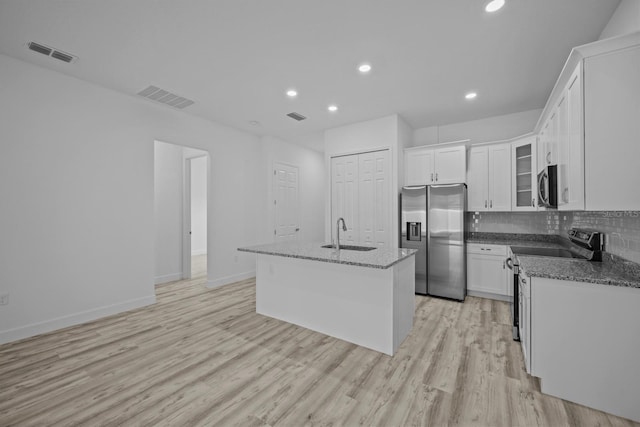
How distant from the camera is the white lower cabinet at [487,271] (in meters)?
3.95

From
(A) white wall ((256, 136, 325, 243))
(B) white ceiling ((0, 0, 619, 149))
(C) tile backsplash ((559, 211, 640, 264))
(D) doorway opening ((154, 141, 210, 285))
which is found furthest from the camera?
(A) white wall ((256, 136, 325, 243))

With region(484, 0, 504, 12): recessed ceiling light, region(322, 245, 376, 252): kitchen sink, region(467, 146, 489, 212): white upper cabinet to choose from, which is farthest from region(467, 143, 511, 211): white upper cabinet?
region(484, 0, 504, 12): recessed ceiling light

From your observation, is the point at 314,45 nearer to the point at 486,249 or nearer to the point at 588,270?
the point at 588,270

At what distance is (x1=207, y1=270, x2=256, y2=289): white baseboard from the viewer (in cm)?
476

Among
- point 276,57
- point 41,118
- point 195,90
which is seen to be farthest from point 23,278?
point 276,57

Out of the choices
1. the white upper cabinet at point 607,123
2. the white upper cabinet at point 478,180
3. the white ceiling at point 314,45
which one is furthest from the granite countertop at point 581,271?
the white upper cabinet at point 478,180

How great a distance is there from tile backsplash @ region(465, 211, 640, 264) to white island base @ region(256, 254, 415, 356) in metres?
1.61

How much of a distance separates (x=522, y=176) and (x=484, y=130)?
1.08 meters

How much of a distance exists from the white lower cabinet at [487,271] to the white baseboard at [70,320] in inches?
187

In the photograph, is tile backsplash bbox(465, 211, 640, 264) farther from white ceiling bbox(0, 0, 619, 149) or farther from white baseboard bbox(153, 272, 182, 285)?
white baseboard bbox(153, 272, 182, 285)

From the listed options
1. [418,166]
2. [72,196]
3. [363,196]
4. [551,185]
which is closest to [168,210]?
[72,196]

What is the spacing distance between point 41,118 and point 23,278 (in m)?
1.73

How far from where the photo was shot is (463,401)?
6.23 feet

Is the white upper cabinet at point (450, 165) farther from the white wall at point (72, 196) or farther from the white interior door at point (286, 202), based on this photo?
the white wall at point (72, 196)
